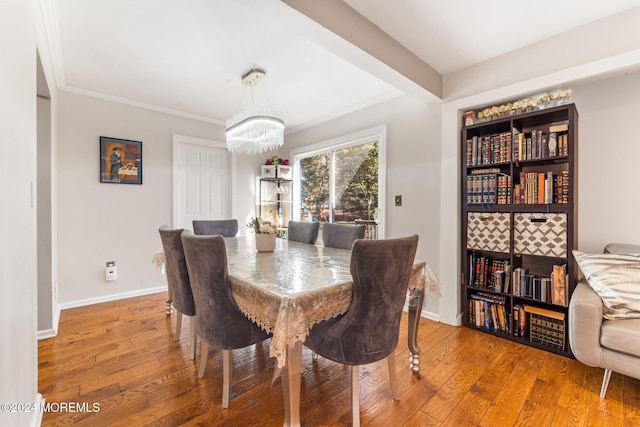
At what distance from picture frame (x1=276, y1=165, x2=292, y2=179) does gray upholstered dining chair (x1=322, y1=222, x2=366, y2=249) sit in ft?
6.77

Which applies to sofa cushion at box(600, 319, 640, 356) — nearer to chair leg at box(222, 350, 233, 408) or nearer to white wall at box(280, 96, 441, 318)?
white wall at box(280, 96, 441, 318)

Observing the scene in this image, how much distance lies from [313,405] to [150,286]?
3067 mm

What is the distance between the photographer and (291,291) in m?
1.26

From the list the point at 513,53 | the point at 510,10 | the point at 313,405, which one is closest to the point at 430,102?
the point at 513,53

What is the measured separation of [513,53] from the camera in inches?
93.5

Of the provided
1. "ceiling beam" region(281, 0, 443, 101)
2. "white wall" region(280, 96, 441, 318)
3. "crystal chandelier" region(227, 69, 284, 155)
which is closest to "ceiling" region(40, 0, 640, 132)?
"ceiling beam" region(281, 0, 443, 101)

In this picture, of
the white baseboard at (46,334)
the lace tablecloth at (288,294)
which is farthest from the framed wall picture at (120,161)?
the lace tablecloth at (288,294)

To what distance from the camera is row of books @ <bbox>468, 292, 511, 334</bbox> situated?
2469 mm

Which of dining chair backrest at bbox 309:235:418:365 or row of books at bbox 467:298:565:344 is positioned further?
row of books at bbox 467:298:565:344

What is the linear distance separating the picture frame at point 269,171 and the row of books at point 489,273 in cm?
310

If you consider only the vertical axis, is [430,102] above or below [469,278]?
above

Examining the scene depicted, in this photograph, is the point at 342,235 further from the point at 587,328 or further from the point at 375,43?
the point at 587,328

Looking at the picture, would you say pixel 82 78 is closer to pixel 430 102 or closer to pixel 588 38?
pixel 430 102

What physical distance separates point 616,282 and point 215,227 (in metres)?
3.56
